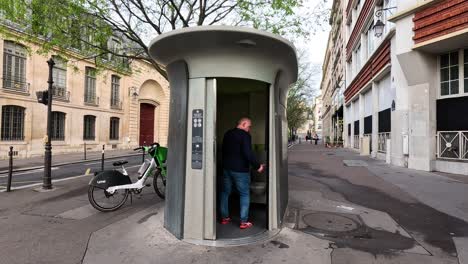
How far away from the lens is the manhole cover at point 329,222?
16.1ft

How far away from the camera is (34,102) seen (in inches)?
744

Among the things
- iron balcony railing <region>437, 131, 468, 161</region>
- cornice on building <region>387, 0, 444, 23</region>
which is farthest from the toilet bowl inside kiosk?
iron balcony railing <region>437, 131, 468, 161</region>

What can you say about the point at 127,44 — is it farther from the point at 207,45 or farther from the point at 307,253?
the point at 307,253

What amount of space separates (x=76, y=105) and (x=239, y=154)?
2128cm

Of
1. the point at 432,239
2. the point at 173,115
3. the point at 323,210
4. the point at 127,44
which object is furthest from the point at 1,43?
the point at 432,239

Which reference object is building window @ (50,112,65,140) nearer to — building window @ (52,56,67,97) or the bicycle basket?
building window @ (52,56,67,97)

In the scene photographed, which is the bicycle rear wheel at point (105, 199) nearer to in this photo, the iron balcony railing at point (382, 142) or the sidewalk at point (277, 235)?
the sidewalk at point (277, 235)

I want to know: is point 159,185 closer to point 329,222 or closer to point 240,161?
point 240,161

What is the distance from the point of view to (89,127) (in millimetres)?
23906

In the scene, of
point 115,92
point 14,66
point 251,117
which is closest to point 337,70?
point 115,92

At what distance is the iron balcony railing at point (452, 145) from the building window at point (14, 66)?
71.8ft

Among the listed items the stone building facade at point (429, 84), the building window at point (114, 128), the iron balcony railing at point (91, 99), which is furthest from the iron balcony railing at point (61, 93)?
the stone building facade at point (429, 84)

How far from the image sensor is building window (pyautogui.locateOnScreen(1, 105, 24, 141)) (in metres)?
17.4

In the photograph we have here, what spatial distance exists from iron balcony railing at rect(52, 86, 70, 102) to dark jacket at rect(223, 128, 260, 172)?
65.5 feet
